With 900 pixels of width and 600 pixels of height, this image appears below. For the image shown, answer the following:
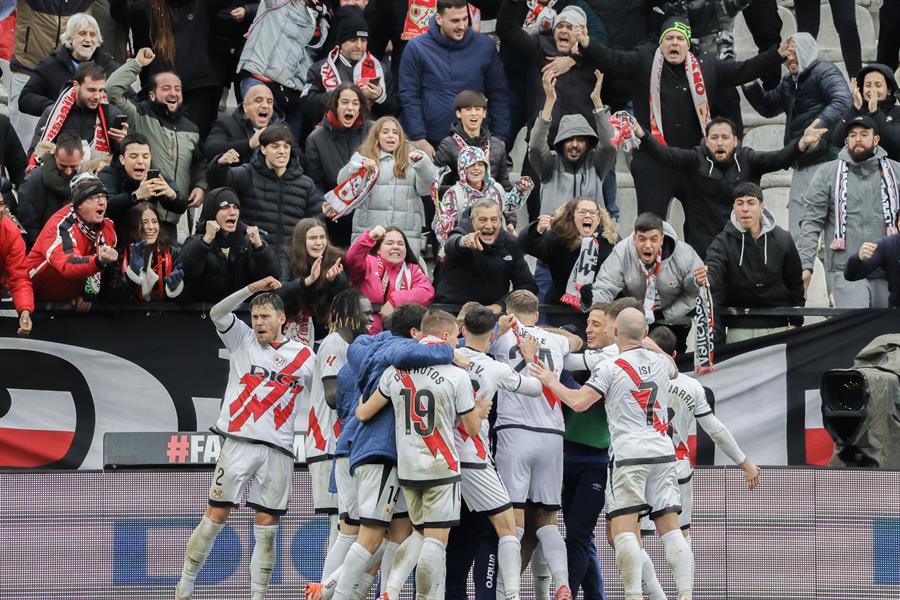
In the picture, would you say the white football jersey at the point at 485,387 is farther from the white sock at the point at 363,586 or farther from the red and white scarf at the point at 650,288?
the red and white scarf at the point at 650,288

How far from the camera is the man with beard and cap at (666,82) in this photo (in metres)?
15.9

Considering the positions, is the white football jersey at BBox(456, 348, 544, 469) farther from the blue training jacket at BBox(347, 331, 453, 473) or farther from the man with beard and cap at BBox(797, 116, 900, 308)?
the man with beard and cap at BBox(797, 116, 900, 308)

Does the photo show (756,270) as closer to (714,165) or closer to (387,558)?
(714,165)

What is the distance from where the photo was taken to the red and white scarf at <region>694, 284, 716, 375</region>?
13.9 m

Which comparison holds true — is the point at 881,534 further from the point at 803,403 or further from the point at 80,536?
the point at 80,536

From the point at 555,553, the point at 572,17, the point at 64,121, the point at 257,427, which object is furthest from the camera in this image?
the point at 572,17

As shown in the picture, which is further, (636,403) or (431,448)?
(636,403)

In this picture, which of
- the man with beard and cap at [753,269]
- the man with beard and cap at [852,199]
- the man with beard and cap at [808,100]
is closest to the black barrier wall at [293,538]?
the man with beard and cap at [753,269]

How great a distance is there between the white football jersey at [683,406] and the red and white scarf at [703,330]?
4.08 feet

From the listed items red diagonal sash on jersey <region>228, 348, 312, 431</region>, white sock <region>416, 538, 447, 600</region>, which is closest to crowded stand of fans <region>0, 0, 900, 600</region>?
white sock <region>416, 538, 447, 600</region>

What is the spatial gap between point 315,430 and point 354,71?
14.2 ft

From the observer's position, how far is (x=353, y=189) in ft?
46.9

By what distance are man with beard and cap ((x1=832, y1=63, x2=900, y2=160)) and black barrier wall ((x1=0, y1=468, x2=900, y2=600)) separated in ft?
13.9

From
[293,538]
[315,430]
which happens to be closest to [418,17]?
[315,430]
